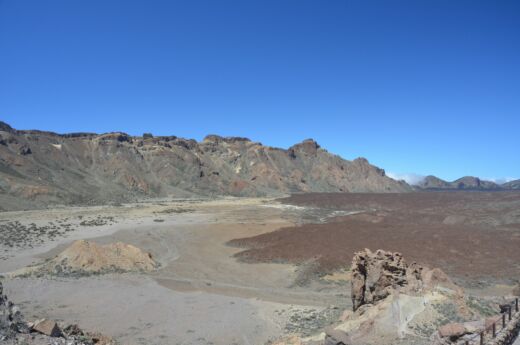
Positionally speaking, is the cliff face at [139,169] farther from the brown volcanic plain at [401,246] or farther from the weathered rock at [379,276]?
the weathered rock at [379,276]

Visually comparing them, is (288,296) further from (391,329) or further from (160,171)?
(160,171)

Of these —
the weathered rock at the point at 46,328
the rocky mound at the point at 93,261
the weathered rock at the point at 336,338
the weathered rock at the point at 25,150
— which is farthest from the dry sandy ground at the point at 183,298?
the weathered rock at the point at 25,150

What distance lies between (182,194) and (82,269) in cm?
9887

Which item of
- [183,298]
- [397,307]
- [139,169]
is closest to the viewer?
[397,307]

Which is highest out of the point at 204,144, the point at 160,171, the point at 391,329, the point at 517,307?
the point at 204,144

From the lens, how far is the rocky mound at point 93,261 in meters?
28.3

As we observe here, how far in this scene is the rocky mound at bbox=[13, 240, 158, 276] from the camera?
28.3 meters

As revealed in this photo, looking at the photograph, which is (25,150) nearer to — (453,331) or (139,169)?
(139,169)

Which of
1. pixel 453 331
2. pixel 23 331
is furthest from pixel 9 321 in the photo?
pixel 453 331

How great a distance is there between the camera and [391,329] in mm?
13102

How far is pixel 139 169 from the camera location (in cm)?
13100

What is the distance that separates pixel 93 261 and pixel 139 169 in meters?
105

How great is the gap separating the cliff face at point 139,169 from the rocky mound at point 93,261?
5239cm

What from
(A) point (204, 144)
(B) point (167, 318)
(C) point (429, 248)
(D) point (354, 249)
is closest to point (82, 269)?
(B) point (167, 318)
